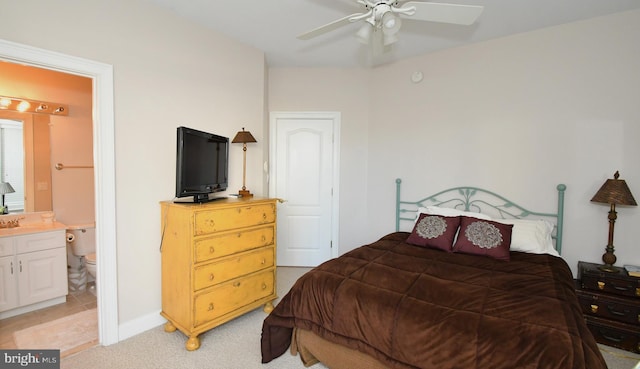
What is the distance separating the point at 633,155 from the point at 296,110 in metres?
3.43

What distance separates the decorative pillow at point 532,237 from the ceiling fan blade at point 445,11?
6.13ft

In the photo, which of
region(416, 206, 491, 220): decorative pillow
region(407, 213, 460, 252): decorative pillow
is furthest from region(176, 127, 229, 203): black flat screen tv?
region(416, 206, 491, 220): decorative pillow

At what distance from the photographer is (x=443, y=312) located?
156cm

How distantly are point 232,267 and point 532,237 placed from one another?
2600 mm

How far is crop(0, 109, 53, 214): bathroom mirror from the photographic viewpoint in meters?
3.00

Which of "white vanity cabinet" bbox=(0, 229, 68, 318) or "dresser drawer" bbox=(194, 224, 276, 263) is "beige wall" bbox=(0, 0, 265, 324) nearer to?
"dresser drawer" bbox=(194, 224, 276, 263)

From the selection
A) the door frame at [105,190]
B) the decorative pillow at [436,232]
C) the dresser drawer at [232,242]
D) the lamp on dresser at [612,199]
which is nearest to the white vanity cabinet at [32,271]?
the door frame at [105,190]

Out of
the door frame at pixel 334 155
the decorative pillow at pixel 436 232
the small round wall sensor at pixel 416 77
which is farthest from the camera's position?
the door frame at pixel 334 155

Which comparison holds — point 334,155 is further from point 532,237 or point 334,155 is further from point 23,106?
point 23,106

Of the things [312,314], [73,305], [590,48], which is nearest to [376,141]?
[590,48]

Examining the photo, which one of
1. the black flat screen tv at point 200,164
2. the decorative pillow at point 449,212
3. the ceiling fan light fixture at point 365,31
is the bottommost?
the decorative pillow at point 449,212

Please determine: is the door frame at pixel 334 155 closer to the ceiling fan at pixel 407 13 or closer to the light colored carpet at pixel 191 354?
the light colored carpet at pixel 191 354

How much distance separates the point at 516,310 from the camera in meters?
1.55

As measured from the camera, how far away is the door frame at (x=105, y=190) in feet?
7.23
